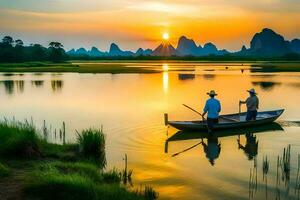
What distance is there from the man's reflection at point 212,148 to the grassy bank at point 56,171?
3.62 m

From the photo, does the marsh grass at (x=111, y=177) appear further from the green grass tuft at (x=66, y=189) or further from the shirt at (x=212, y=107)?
the shirt at (x=212, y=107)

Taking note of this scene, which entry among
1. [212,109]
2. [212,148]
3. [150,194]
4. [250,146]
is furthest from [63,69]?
[150,194]

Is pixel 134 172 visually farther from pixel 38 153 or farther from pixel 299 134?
pixel 299 134

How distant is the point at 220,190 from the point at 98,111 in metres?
15.3

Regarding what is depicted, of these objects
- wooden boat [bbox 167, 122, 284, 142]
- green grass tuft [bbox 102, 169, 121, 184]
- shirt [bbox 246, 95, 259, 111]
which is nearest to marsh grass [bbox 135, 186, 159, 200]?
green grass tuft [bbox 102, 169, 121, 184]


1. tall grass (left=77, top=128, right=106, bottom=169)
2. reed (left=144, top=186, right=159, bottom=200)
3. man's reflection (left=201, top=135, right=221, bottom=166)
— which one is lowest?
man's reflection (left=201, top=135, right=221, bottom=166)

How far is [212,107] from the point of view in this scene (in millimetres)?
17125

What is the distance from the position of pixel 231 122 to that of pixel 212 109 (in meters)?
1.59

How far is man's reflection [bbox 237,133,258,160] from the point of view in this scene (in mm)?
14080

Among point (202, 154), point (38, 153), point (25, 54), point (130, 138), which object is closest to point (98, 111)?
point (130, 138)

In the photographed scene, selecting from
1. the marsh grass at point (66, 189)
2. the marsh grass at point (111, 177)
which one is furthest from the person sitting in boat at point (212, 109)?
the marsh grass at point (66, 189)

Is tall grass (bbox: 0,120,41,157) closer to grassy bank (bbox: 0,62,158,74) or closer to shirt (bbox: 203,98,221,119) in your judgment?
shirt (bbox: 203,98,221,119)

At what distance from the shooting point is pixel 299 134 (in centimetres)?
1736

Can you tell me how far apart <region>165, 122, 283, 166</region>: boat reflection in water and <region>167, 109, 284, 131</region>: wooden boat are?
0.23m
